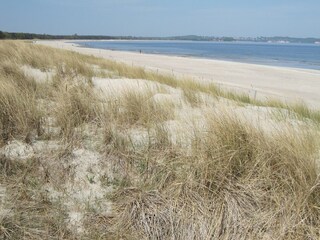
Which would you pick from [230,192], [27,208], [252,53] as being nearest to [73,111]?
[27,208]

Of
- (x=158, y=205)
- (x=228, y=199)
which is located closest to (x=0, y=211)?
(x=158, y=205)

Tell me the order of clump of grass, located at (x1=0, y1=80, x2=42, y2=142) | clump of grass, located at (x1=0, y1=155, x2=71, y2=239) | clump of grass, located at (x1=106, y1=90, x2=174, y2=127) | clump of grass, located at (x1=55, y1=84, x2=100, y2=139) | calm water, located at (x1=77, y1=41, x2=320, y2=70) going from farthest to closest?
calm water, located at (x1=77, y1=41, x2=320, y2=70)
clump of grass, located at (x1=106, y1=90, x2=174, y2=127)
clump of grass, located at (x1=55, y1=84, x2=100, y2=139)
clump of grass, located at (x1=0, y1=80, x2=42, y2=142)
clump of grass, located at (x1=0, y1=155, x2=71, y2=239)

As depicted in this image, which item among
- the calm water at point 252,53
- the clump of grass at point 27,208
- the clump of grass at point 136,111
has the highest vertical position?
the clump of grass at point 136,111

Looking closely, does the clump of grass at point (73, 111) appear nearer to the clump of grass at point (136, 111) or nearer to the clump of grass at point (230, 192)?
the clump of grass at point (136, 111)

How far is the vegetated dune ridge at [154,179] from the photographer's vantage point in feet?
7.83

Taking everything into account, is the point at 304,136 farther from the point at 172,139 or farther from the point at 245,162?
the point at 172,139

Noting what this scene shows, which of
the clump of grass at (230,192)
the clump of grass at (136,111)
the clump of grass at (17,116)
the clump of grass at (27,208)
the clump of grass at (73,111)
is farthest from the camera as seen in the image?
the clump of grass at (136,111)

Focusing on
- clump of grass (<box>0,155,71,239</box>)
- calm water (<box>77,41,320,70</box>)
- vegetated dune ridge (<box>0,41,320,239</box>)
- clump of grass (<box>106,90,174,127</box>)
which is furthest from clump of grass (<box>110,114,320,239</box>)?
calm water (<box>77,41,320,70</box>)

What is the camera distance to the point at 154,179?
288 centimetres

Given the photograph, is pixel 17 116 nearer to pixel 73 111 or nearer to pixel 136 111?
pixel 73 111

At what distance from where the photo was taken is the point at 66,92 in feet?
15.6

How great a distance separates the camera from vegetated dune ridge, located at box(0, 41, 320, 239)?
2.39m

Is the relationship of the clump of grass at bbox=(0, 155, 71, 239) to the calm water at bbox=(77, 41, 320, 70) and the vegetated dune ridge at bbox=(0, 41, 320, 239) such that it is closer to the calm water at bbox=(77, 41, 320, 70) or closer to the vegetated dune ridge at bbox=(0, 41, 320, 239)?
the vegetated dune ridge at bbox=(0, 41, 320, 239)

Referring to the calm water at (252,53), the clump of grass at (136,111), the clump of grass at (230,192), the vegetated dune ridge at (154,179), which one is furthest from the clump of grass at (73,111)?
the calm water at (252,53)
